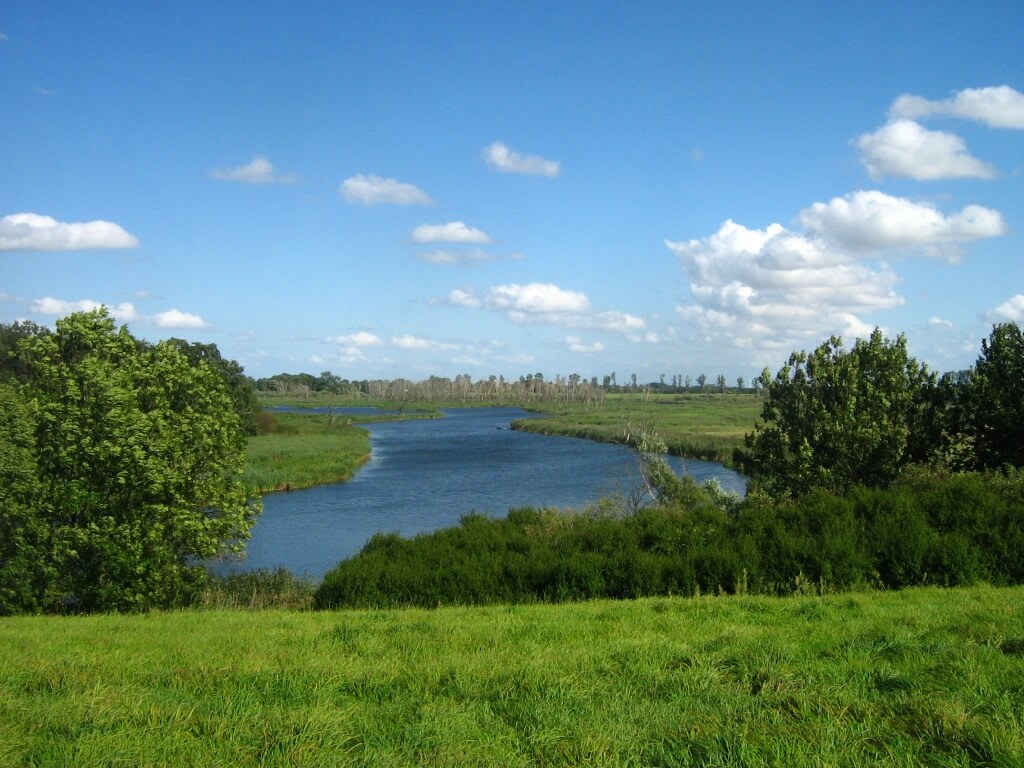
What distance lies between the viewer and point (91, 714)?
5.25 m

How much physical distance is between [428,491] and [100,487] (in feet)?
105

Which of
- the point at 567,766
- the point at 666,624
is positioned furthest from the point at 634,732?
the point at 666,624

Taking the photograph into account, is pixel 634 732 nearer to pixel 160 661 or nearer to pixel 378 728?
pixel 378 728

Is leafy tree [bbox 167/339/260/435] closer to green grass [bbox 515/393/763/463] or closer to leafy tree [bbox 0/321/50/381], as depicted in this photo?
leafy tree [bbox 0/321/50/381]

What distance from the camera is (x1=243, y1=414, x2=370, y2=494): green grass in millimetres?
53969

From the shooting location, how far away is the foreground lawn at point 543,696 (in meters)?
4.53

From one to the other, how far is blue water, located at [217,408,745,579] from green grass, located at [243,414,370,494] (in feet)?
5.36

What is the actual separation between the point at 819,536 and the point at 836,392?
1148 centimetres

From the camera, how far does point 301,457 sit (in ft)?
209

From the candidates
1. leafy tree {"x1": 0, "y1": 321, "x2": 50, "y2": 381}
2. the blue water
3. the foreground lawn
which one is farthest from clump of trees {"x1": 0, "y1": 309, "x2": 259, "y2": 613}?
leafy tree {"x1": 0, "y1": 321, "x2": 50, "y2": 381}

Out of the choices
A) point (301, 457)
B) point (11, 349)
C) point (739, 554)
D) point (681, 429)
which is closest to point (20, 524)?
point (739, 554)

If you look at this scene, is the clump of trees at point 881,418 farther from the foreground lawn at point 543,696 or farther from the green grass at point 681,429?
the green grass at point 681,429

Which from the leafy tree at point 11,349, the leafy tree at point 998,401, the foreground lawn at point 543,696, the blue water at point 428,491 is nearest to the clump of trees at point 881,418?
the leafy tree at point 998,401

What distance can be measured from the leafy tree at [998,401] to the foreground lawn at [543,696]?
16.5 m
